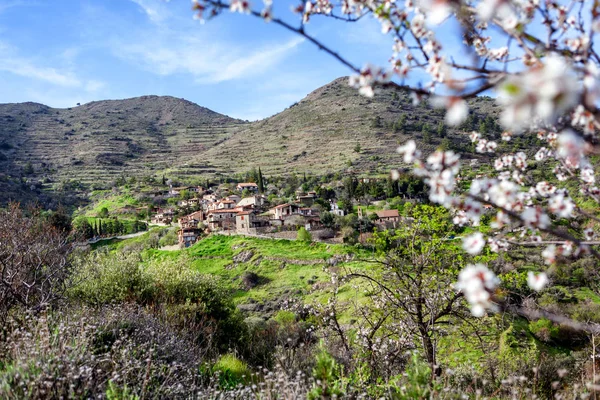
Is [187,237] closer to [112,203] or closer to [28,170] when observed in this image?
[112,203]

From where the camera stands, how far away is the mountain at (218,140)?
324 feet

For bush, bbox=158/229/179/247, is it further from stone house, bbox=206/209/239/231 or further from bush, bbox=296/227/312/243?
bush, bbox=296/227/312/243

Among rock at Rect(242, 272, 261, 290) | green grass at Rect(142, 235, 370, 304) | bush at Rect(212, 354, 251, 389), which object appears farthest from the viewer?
rock at Rect(242, 272, 261, 290)

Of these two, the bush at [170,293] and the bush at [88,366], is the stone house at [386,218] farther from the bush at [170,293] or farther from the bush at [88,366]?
the bush at [88,366]

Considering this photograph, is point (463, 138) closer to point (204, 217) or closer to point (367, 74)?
point (204, 217)

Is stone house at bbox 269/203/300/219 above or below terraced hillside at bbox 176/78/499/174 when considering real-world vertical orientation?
below

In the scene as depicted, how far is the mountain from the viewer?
98625 mm

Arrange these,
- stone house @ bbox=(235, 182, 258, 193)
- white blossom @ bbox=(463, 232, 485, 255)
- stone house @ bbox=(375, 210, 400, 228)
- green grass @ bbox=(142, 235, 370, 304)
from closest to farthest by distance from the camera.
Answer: white blossom @ bbox=(463, 232, 485, 255), green grass @ bbox=(142, 235, 370, 304), stone house @ bbox=(375, 210, 400, 228), stone house @ bbox=(235, 182, 258, 193)

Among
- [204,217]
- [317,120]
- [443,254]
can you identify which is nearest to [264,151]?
[317,120]

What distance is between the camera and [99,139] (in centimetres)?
13988

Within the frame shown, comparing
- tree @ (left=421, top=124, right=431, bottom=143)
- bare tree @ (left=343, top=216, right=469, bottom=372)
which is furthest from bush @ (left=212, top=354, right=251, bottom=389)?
tree @ (left=421, top=124, right=431, bottom=143)

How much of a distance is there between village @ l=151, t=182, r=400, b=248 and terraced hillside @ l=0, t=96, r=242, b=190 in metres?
42.9

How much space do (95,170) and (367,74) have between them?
120 m

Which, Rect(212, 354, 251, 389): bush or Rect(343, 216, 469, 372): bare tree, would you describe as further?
Rect(212, 354, 251, 389): bush
